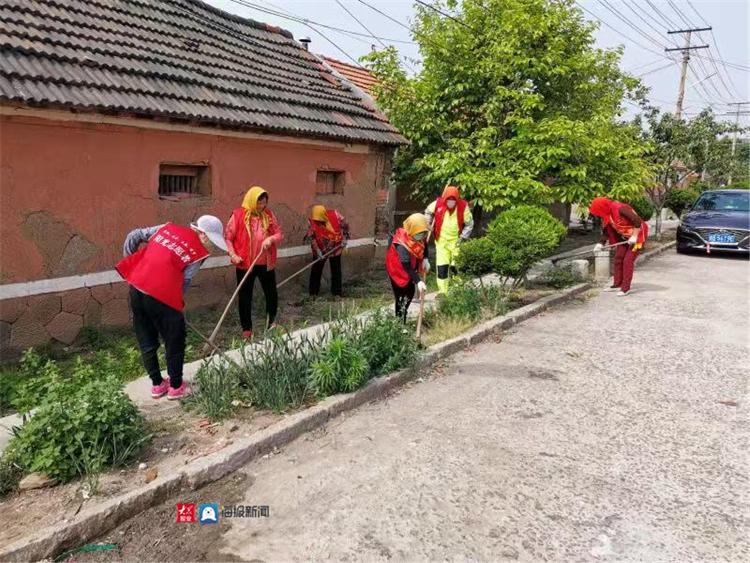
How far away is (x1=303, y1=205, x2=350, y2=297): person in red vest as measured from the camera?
27.4ft

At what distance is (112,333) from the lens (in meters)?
6.20

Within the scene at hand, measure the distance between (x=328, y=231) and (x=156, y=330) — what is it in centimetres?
432

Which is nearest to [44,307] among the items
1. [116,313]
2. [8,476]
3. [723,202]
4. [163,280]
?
[116,313]

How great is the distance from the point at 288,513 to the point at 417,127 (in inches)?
358

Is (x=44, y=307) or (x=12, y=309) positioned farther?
(x=44, y=307)

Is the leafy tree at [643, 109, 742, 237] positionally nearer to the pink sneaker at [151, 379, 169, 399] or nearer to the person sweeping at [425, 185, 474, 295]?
the person sweeping at [425, 185, 474, 295]

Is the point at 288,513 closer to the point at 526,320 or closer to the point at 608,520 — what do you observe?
the point at 608,520

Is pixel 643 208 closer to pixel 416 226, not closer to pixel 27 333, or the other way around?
pixel 416 226

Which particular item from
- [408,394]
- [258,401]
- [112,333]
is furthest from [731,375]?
[112,333]

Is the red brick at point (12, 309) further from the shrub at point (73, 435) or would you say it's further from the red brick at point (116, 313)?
the shrub at point (73, 435)

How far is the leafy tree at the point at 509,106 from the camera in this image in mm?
9914

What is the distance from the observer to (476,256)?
7.61 m

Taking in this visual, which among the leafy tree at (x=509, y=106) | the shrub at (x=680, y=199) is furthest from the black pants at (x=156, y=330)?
the shrub at (x=680, y=199)

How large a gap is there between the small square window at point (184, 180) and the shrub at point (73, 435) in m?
3.84
